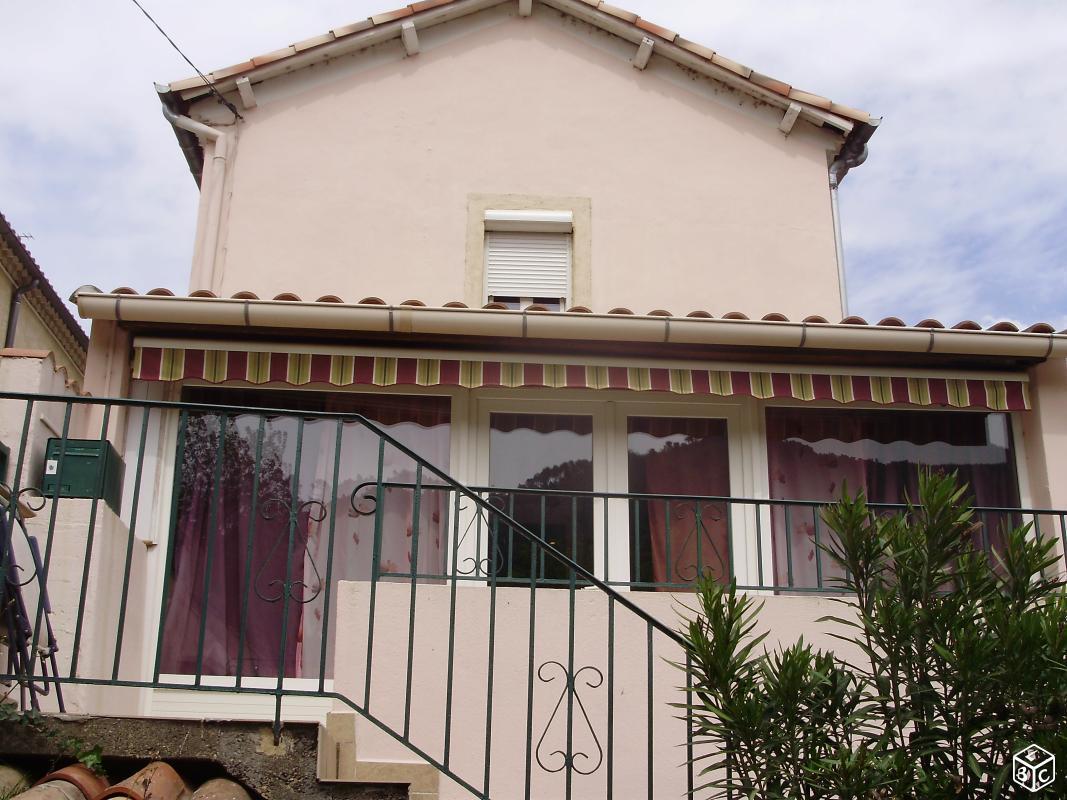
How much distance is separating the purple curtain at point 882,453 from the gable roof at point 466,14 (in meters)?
3.25

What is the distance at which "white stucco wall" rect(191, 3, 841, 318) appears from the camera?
10.4 m

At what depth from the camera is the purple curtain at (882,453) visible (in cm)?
909

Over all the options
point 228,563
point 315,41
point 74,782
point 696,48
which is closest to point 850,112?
point 696,48

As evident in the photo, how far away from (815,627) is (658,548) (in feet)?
4.46

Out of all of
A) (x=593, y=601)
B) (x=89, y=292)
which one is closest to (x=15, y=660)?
(x=89, y=292)

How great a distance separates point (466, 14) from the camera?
11547 millimetres

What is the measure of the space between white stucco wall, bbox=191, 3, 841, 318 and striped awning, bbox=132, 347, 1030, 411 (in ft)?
5.81

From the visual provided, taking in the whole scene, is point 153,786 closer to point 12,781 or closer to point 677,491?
point 12,781

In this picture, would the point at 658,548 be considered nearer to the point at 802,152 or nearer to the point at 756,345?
the point at 756,345

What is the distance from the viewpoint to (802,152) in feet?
36.7

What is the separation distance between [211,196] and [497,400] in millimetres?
3477

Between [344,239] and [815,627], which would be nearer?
[815,627]

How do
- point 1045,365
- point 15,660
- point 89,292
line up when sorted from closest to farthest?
1. point 15,660
2. point 89,292
3. point 1045,365

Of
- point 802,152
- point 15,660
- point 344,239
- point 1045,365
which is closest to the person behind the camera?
point 15,660
